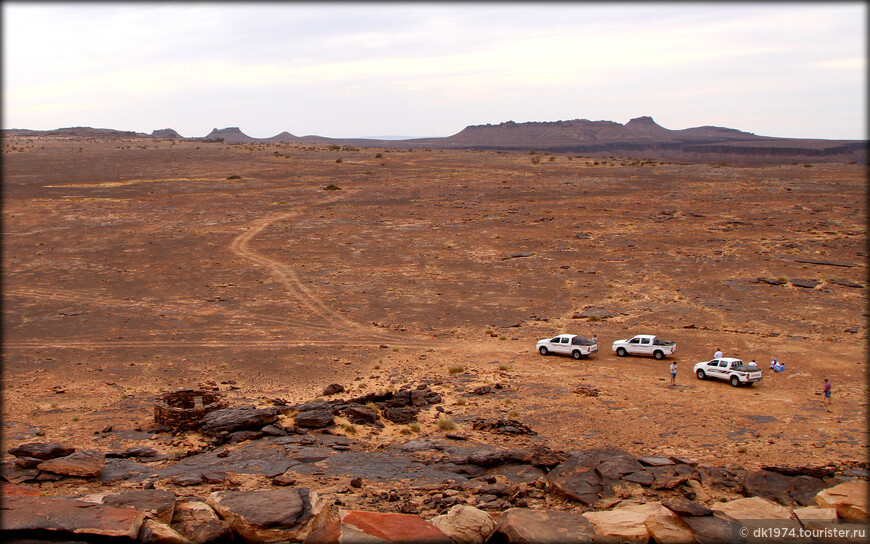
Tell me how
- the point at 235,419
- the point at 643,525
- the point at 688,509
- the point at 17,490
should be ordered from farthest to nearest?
the point at 235,419, the point at 17,490, the point at 688,509, the point at 643,525

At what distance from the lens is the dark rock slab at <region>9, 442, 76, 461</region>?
15.7m

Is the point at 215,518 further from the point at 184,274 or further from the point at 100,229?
the point at 100,229

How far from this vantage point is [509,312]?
113 feet

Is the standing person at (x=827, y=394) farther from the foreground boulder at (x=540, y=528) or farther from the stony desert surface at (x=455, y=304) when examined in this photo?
the foreground boulder at (x=540, y=528)

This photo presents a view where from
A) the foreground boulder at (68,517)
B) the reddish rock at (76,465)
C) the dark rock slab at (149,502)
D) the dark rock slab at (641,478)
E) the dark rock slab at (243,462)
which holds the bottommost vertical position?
the dark rock slab at (243,462)

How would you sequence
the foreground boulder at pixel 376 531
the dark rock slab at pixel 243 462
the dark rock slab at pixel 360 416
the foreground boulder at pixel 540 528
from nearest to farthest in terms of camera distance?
1. the foreground boulder at pixel 376 531
2. the foreground boulder at pixel 540 528
3. the dark rock slab at pixel 243 462
4. the dark rock slab at pixel 360 416

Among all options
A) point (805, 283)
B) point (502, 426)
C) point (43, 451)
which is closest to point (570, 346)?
point (502, 426)

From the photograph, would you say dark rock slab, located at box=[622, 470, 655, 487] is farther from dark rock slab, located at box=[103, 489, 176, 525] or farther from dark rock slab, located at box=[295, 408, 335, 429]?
dark rock slab, located at box=[103, 489, 176, 525]

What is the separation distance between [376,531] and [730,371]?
18.0 meters

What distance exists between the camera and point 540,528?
39.2ft

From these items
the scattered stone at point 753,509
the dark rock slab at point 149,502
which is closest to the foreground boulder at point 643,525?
the scattered stone at point 753,509

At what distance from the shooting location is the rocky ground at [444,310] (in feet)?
65.8

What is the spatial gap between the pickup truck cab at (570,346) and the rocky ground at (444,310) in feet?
1.54

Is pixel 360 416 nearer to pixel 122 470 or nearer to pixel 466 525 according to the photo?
pixel 122 470
